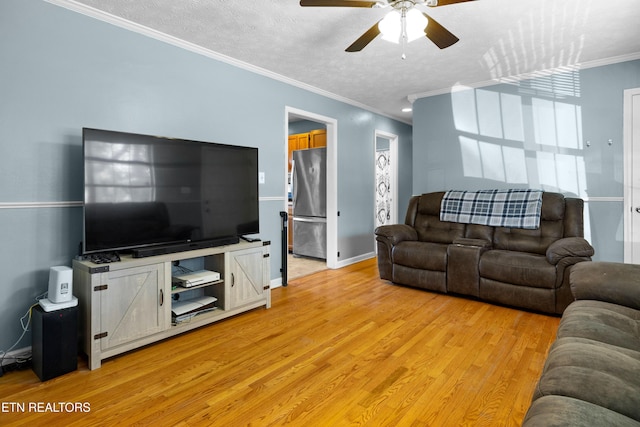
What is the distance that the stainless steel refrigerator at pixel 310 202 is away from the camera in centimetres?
532

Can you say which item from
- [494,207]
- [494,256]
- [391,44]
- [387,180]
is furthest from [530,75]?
[387,180]

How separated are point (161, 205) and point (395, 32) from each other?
2.08 metres

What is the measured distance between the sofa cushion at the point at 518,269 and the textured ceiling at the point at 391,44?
200 centimetres

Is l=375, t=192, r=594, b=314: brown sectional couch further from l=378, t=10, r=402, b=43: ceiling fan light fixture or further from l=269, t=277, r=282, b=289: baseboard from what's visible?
l=378, t=10, r=402, b=43: ceiling fan light fixture

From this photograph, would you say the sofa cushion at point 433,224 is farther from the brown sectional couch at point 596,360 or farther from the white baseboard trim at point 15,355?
the white baseboard trim at point 15,355

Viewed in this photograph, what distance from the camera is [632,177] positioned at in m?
3.48

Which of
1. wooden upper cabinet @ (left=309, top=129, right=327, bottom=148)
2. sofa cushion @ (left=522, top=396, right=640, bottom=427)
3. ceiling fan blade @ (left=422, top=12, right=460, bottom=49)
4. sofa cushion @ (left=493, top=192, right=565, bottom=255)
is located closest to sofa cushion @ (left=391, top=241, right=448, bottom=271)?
sofa cushion @ (left=493, top=192, right=565, bottom=255)

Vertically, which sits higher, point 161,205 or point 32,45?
point 32,45

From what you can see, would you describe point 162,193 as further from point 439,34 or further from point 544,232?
point 544,232

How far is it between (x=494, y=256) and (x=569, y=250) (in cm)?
61

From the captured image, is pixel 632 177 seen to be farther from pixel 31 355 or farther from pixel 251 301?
pixel 31 355

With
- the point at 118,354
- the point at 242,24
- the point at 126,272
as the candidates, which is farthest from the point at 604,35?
the point at 118,354

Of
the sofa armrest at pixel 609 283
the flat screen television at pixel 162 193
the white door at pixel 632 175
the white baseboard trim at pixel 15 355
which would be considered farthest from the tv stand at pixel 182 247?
the white door at pixel 632 175

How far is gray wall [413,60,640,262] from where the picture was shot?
360 centimetres
